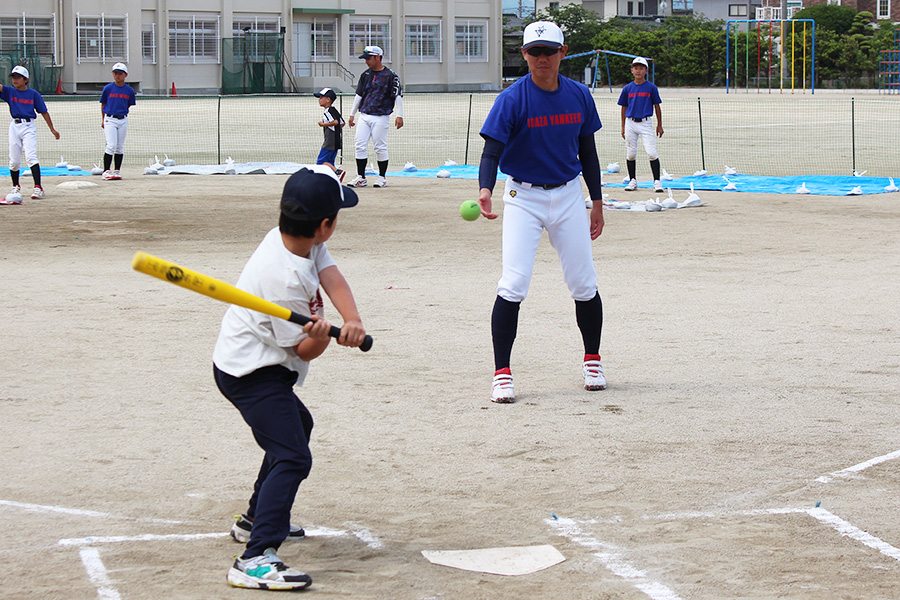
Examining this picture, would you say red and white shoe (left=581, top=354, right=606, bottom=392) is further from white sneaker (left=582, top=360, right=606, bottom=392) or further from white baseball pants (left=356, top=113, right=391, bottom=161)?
white baseball pants (left=356, top=113, right=391, bottom=161)

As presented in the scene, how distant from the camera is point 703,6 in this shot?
4690 inches

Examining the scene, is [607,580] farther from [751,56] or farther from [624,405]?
[751,56]

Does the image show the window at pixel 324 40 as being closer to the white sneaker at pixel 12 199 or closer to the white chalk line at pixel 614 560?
the white sneaker at pixel 12 199

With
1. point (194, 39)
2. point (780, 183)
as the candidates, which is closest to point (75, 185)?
point (780, 183)

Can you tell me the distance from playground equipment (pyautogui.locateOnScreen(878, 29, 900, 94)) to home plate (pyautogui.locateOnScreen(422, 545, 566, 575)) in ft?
216

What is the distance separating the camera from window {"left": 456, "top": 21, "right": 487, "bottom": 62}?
74062 millimetres

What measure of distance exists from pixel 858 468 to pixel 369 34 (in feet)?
222

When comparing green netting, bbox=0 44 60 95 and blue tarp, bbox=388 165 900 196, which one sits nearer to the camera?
blue tarp, bbox=388 165 900 196

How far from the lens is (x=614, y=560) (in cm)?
417

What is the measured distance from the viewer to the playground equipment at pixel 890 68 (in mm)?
65188

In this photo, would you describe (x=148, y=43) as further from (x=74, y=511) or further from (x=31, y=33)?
(x=74, y=511)

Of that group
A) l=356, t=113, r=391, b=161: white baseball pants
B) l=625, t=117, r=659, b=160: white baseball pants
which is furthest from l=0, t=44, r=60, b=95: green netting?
l=625, t=117, r=659, b=160: white baseball pants

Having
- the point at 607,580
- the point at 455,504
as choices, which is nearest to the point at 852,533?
the point at 607,580

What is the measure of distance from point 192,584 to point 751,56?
7422 cm
